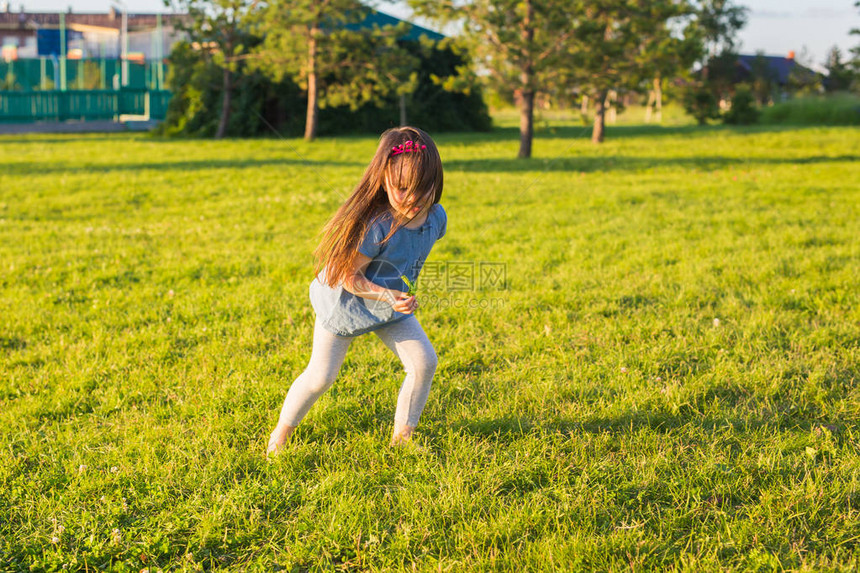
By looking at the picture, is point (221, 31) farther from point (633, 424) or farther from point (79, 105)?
point (633, 424)

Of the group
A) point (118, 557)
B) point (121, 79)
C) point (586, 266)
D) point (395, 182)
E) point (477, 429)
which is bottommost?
point (118, 557)

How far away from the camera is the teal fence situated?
2538 cm

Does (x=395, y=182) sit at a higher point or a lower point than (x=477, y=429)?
Answer: higher

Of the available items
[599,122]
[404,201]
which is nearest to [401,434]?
[404,201]

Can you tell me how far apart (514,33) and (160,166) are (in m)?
8.11

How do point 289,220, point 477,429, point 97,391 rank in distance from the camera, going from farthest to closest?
point 289,220
point 97,391
point 477,429

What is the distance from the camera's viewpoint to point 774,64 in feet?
213

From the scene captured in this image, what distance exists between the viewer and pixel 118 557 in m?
2.53

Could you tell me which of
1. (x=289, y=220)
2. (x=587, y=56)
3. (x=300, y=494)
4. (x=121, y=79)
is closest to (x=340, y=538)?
(x=300, y=494)

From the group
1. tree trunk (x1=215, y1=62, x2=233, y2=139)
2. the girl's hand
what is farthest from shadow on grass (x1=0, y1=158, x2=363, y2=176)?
the girl's hand

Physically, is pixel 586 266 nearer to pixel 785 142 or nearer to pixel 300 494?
pixel 300 494

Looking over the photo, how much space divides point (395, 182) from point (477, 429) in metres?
1.38

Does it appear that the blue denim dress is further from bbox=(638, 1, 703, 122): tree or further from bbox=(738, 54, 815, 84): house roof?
bbox=(738, 54, 815, 84): house roof

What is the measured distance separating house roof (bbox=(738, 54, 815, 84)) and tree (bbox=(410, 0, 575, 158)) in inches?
1489
